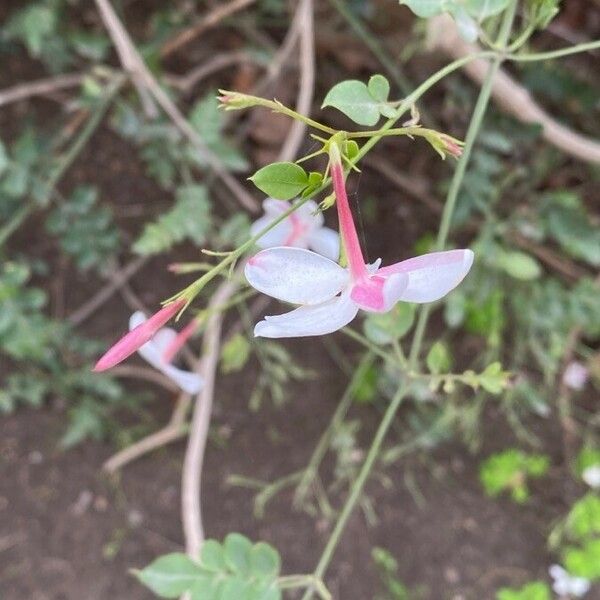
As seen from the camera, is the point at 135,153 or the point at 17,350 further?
the point at 135,153

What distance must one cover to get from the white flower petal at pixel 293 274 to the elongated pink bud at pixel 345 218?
11 mm

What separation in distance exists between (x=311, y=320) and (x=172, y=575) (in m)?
0.39

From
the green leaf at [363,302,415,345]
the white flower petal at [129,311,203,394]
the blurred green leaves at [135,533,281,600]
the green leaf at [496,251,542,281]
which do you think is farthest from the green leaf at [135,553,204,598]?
the green leaf at [496,251,542,281]

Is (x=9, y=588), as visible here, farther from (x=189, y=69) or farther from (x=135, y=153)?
(x=189, y=69)

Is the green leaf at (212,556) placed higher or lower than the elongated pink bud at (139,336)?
lower

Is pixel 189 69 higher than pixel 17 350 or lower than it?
higher

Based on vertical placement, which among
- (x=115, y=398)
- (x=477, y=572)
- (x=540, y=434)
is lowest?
(x=477, y=572)

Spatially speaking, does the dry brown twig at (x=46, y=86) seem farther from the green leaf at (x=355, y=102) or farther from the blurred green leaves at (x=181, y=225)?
the green leaf at (x=355, y=102)

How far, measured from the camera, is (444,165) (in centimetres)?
133

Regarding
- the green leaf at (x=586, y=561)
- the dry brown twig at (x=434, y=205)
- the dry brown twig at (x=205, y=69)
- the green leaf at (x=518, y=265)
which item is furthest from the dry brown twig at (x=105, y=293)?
the green leaf at (x=586, y=561)

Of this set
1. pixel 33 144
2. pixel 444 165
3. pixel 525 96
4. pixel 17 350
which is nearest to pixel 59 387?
pixel 17 350

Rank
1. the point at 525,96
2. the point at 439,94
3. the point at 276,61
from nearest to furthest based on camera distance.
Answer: the point at 525,96 < the point at 276,61 < the point at 439,94

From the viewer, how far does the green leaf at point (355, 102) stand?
0.45 metres

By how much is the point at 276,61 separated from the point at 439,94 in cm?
28
